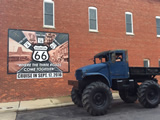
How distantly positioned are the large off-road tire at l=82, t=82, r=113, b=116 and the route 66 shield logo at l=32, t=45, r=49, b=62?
504cm

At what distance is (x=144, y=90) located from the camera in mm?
7508

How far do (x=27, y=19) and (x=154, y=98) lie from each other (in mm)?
9054

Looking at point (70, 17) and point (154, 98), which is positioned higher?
point (70, 17)

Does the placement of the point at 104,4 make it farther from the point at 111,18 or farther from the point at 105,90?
the point at 105,90

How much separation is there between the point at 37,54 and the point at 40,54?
20 centimetres

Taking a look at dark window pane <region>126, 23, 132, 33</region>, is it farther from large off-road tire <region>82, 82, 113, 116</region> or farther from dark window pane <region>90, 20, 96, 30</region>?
large off-road tire <region>82, 82, 113, 116</region>

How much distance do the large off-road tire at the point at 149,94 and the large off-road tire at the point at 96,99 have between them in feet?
5.91

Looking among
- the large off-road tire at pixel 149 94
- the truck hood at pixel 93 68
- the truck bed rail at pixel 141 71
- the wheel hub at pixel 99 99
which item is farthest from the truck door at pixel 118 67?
the wheel hub at pixel 99 99

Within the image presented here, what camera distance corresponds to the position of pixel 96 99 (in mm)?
6695

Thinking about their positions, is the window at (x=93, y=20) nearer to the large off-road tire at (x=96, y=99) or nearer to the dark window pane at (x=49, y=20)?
the dark window pane at (x=49, y=20)

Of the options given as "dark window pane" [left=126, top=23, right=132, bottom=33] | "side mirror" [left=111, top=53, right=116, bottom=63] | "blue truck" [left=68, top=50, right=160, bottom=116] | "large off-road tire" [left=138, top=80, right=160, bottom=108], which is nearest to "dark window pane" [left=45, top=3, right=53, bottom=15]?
"blue truck" [left=68, top=50, right=160, bottom=116]

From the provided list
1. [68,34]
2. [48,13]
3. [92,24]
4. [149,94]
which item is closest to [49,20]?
[48,13]

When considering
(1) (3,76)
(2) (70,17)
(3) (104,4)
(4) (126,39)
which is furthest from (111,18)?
(1) (3,76)

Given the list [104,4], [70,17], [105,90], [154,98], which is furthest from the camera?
[104,4]
